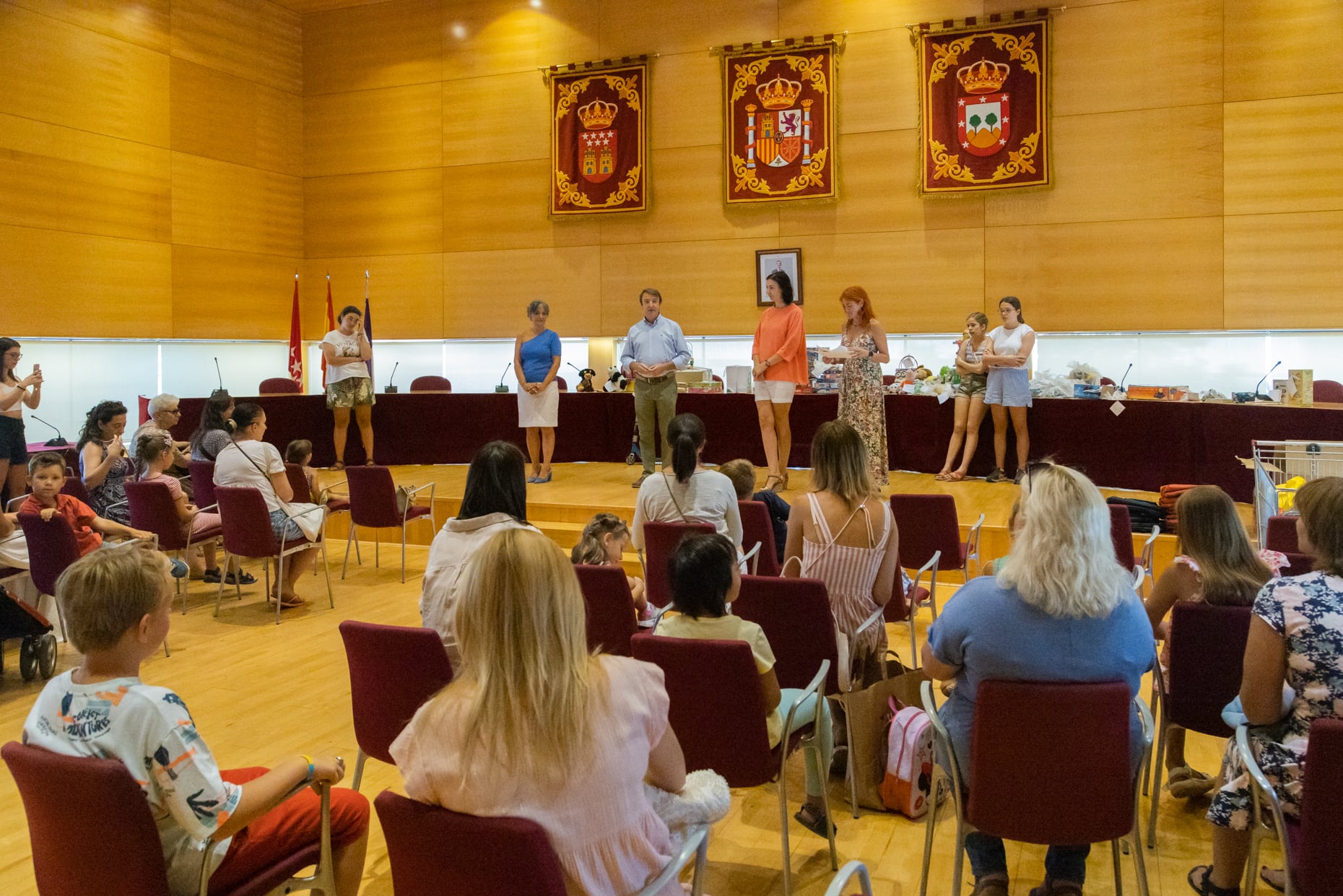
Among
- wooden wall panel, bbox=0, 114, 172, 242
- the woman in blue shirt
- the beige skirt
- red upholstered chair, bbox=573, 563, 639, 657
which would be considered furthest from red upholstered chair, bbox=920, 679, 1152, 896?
wooden wall panel, bbox=0, 114, 172, 242

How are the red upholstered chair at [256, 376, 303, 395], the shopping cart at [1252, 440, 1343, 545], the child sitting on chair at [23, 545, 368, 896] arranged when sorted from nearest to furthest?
the child sitting on chair at [23, 545, 368, 896]
the shopping cart at [1252, 440, 1343, 545]
the red upholstered chair at [256, 376, 303, 395]

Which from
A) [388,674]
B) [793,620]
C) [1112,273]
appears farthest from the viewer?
[1112,273]

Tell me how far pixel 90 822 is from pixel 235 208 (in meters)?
11.1

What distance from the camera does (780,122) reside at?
10.4 m

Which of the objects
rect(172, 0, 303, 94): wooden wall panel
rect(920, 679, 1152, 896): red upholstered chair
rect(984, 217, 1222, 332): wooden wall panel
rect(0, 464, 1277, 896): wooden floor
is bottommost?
rect(0, 464, 1277, 896): wooden floor

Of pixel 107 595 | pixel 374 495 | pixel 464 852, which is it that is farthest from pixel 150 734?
pixel 374 495

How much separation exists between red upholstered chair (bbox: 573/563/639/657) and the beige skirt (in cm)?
549

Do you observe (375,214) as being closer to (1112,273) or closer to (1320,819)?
(1112,273)

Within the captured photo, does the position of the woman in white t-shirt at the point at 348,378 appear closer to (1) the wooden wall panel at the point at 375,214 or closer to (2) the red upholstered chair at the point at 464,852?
(1) the wooden wall panel at the point at 375,214

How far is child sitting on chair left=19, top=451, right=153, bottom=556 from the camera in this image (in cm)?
495

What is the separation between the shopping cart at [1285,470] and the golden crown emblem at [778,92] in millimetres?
5684

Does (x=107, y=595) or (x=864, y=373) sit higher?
(x=864, y=373)

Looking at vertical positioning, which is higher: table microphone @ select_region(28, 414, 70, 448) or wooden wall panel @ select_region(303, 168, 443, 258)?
wooden wall panel @ select_region(303, 168, 443, 258)

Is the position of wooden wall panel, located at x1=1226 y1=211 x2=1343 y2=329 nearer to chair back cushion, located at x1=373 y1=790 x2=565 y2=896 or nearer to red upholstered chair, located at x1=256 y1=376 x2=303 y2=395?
red upholstered chair, located at x1=256 y1=376 x2=303 y2=395
